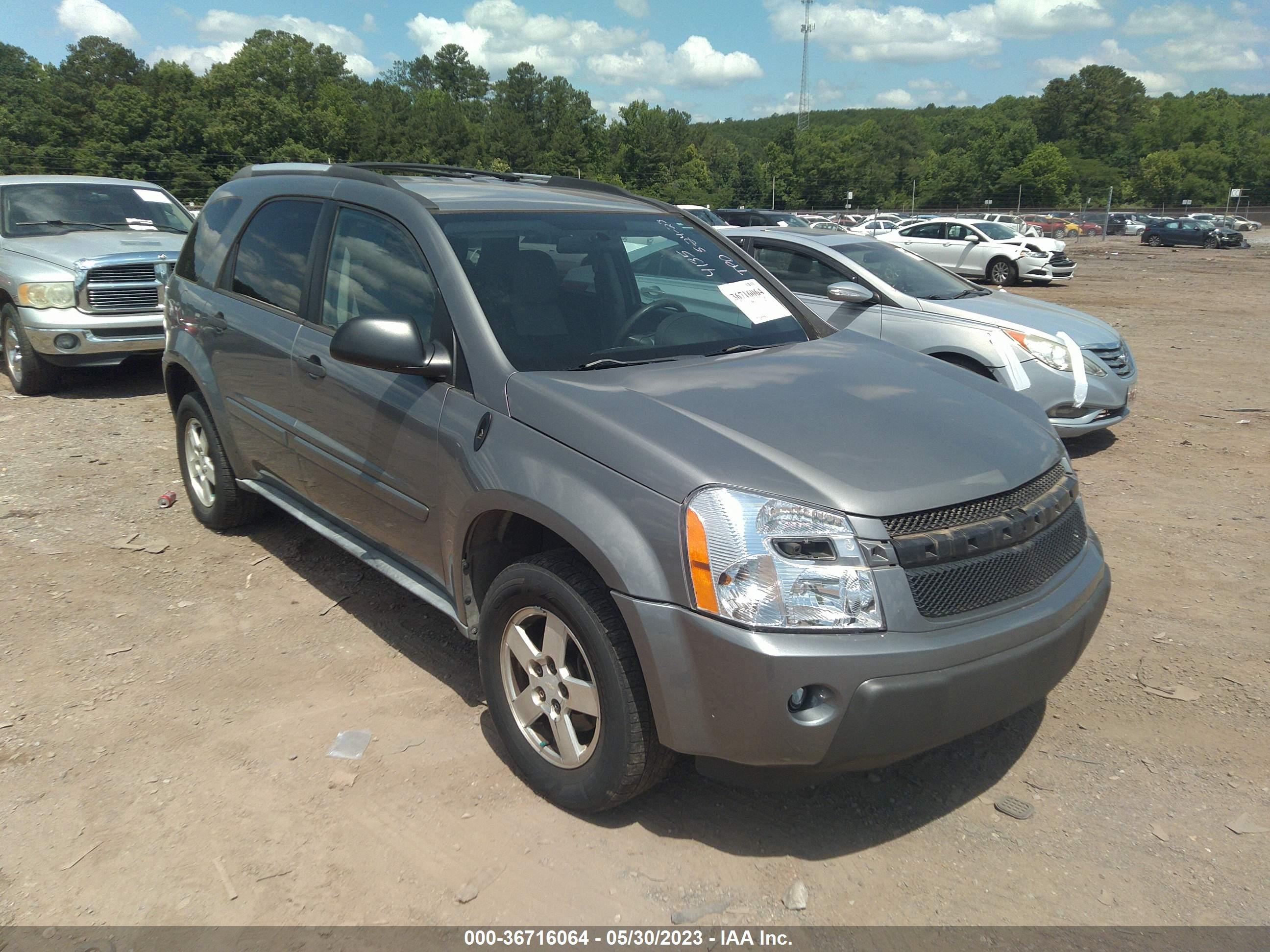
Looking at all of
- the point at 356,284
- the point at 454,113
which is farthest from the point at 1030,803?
the point at 454,113

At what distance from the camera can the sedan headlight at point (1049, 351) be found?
6.89 meters

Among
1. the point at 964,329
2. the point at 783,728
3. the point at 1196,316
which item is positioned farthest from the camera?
the point at 1196,316

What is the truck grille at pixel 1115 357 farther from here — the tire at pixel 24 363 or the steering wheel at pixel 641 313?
the tire at pixel 24 363

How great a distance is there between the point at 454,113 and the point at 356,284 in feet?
341

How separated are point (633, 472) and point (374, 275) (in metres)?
1.67

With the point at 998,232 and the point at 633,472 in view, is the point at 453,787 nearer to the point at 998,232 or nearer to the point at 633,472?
the point at 633,472

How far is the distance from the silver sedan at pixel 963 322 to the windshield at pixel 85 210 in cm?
612

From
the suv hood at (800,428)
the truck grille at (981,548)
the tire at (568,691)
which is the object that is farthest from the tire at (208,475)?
the truck grille at (981,548)

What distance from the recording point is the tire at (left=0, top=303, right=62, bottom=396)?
27.9ft

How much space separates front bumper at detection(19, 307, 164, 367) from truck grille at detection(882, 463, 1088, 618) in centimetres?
795

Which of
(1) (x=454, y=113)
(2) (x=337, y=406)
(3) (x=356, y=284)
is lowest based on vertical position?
(2) (x=337, y=406)

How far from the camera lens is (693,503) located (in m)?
2.50

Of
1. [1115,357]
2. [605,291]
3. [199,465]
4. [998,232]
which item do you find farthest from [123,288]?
[998,232]

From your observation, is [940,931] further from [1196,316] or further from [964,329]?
[1196,316]
